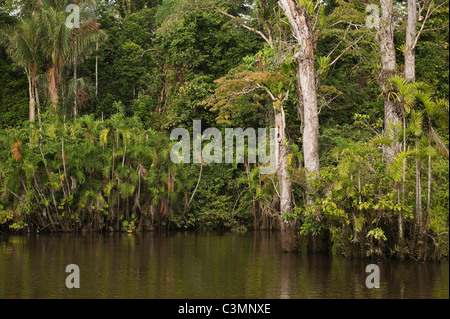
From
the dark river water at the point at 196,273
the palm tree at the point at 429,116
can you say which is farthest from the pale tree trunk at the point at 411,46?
the palm tree at the point at 429,116

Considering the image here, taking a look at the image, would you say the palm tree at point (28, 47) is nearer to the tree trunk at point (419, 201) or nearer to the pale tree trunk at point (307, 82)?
the pale tree trunk at point (307, 82)

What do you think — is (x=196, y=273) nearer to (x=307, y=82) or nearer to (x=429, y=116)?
(x=429, y=116)

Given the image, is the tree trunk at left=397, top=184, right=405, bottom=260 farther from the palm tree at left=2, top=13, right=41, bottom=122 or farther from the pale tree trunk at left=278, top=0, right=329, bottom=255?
the palm tree at left=2, top=13, right=41, bottom=122

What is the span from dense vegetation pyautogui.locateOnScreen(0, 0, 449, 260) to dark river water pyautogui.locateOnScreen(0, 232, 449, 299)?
51.7 inches

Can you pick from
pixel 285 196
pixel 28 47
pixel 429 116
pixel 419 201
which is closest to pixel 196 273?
pixel 285 196

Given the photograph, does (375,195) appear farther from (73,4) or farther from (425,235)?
(73,4)

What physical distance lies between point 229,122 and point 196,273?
45.8 ft

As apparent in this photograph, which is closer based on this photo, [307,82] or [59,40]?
[307,82]

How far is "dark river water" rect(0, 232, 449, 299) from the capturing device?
36.8 feet

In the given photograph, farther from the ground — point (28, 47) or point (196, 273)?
point (28, 47)

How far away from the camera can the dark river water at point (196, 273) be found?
36.8 ft

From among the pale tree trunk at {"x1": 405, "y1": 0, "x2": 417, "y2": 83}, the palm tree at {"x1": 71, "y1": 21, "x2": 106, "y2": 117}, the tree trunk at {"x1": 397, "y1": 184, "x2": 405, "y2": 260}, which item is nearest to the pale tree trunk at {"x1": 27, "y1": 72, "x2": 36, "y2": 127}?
the palm tree at {"x1": 71, "y1": 21, "x2": 106, "y2": 117}

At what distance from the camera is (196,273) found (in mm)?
13680
